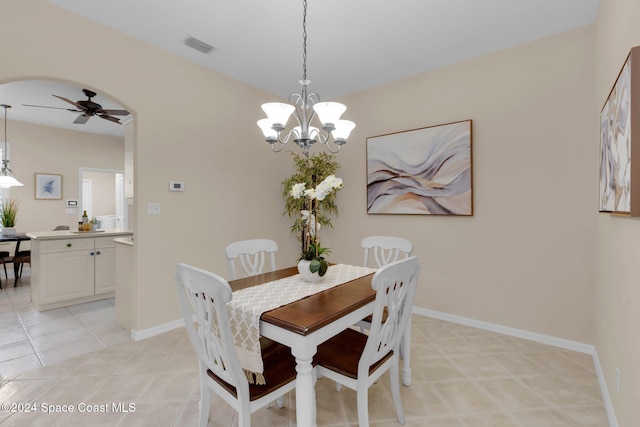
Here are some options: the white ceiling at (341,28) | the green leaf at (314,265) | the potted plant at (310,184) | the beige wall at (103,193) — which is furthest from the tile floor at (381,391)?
the beige wall at (103,193)

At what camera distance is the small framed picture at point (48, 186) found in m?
5.48

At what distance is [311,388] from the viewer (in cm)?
124

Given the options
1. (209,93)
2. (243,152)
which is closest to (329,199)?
(243,152)

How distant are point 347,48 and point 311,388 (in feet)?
9.37

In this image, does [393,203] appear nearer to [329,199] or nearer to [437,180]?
[437,180]

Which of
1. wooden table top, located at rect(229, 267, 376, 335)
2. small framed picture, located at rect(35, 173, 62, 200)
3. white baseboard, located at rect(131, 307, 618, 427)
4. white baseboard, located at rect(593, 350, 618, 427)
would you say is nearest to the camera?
wooden table top, located at rect(229, 267, 376, 335)

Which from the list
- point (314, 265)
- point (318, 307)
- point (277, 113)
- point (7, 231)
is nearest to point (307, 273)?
point (314, 265)

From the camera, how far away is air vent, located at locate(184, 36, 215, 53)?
8.81 feet

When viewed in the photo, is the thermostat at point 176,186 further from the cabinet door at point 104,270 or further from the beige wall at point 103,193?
the beige wall at point 103,193

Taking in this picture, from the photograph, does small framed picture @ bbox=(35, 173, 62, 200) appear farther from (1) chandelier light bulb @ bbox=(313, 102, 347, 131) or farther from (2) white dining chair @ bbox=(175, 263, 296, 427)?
(1) chandelier light bulb @ bbox=(313, 102, 347, 131)

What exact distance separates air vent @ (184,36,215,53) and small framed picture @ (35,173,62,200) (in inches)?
194

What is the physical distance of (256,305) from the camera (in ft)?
4.76

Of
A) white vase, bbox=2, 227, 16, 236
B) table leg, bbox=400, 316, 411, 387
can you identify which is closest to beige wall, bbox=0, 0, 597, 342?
table leg, bbox=400, 316, 411, 387

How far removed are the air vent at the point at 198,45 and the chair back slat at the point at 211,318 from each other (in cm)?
237
